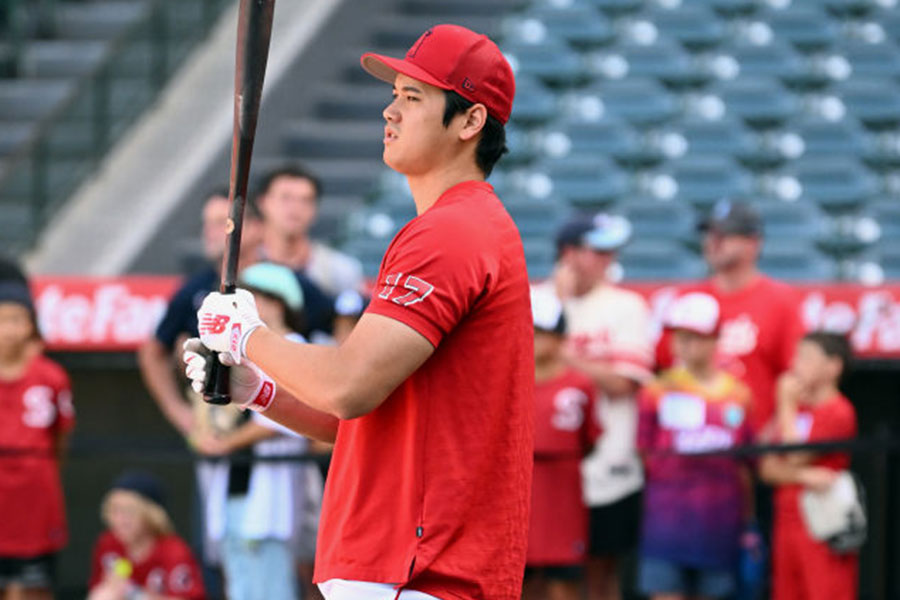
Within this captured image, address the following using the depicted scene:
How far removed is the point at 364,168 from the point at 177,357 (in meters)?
4.48

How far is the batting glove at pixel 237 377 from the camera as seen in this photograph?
2719 mm

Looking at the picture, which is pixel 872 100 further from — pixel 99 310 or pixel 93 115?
pixel 99 310

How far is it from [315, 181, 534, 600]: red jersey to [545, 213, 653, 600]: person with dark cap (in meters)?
3.05

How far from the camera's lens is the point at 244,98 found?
2.89 m

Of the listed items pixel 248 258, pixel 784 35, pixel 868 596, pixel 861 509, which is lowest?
pixel 868 596

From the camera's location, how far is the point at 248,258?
228 inches

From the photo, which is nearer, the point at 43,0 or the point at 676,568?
the point at 676,568

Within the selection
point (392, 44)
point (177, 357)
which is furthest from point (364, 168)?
point (177, 357)

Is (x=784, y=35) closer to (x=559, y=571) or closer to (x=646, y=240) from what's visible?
(x=646, y=240)

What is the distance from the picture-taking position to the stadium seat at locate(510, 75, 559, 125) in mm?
10477

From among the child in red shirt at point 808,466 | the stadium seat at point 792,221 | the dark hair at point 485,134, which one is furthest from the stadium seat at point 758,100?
the dark hair at point 485,134

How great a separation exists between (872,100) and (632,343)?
497 centimetres

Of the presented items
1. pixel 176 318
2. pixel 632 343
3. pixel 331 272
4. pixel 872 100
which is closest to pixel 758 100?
pixel 872 100

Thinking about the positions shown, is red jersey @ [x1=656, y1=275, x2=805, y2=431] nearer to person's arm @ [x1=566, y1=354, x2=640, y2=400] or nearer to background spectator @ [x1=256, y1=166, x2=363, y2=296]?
person's arm @ [x1=566, y1=354, x2=640, y2=400]
